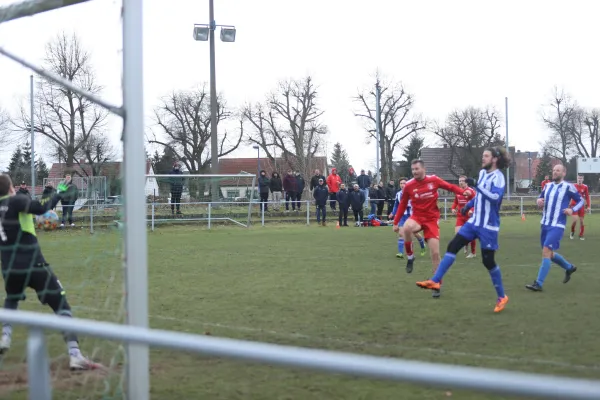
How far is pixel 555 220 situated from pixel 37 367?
8844mm

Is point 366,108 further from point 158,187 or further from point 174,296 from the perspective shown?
point 174,296

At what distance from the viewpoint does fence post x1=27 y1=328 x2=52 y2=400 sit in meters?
2.29

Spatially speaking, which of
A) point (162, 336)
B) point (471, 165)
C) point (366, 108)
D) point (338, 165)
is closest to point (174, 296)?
point (162, 336)

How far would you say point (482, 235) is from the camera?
8.13 m

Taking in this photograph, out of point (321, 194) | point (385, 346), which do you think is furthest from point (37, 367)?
point (321, 194)

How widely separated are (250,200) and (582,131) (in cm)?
5119

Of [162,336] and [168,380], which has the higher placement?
[162,336]

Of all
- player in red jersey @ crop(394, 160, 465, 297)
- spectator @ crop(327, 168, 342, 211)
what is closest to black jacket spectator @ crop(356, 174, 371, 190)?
spectator @ crop(327, 168, 342, 211)

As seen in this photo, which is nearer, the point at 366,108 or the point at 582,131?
the point at 366,108

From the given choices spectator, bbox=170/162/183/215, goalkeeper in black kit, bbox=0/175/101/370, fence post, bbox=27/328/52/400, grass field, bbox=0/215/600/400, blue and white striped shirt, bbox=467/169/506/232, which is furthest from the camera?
spectator, bbox=170/162/183/215

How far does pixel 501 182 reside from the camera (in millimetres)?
8164

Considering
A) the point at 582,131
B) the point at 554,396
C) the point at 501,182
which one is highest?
the point at 582,131

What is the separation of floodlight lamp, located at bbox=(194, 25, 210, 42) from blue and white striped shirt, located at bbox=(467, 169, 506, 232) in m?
22.9

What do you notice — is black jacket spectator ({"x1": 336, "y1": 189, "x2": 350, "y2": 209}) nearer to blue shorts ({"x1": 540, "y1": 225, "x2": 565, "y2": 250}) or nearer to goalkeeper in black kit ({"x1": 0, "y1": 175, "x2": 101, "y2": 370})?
blue shorts ({"x1": 540, "y1": 225, "x2": 565, "y2": 250})
